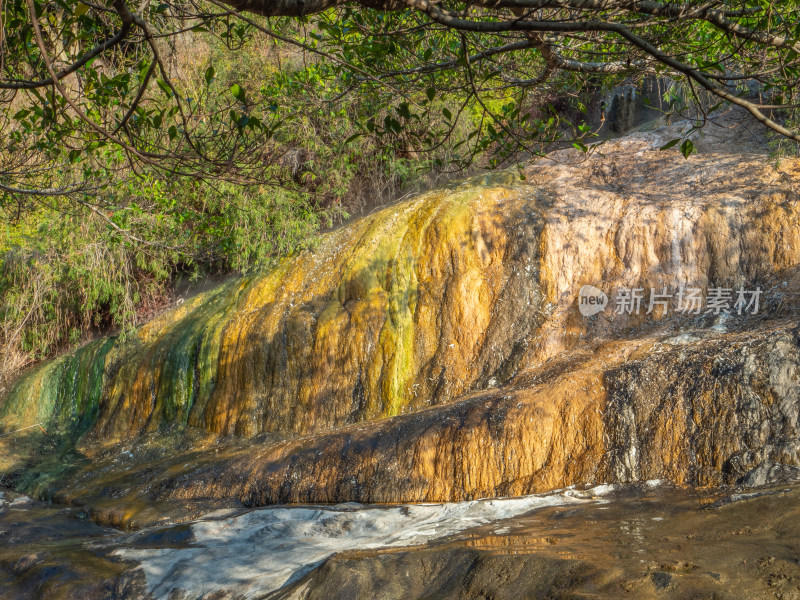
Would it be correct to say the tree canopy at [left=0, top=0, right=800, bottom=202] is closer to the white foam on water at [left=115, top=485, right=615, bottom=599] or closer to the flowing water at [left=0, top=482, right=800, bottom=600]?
the flowing water at [left=0, top=482, right=800, bottom=600]

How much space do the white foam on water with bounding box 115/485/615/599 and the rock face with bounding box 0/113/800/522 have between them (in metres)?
0.57

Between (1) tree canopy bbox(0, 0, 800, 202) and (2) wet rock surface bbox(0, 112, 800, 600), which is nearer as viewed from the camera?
(1) tree canopy bbox(0, 0, 800, 202)

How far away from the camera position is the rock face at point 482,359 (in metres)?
6.57

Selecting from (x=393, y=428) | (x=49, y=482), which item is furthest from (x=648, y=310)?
(x=49, y=482)

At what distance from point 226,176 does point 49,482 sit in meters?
6.95

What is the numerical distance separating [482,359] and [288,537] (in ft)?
13.1

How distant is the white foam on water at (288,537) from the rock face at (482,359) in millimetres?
573

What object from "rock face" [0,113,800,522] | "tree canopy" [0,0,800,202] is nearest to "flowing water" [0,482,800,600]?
→ "rock face" [0,113,800,522]

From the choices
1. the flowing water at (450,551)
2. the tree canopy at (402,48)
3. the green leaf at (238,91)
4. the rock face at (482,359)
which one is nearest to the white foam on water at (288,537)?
the flowing water at (450,551)

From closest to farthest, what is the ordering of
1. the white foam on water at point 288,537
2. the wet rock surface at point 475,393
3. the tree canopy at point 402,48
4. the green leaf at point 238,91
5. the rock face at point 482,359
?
the tree canopy at point 402,48
the green leaf at point 238,91
the wet rock surface at point 475,393
the white foam on water at point 288,537
the rock face at point 482,359

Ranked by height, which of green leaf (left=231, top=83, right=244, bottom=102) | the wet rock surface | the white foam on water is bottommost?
the white foam on water

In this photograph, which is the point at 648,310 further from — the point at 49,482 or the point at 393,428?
the point at 49,482

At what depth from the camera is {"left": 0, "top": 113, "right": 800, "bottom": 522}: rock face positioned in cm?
657

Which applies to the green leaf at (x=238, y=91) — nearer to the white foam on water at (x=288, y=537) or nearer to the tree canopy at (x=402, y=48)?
the tree canopy at (x=402, y=48)
